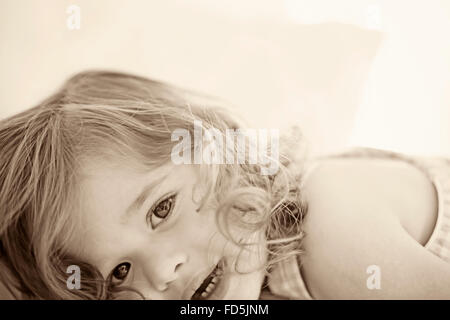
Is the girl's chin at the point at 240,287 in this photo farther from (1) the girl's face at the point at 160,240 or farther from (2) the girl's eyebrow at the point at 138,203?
(2) the girl's eyebrow at the point at 138,203

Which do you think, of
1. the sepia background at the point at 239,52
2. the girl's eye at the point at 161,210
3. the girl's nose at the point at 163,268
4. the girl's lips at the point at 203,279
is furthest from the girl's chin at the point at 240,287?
the sepia background at the point at 239,52

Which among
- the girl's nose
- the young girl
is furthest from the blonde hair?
the girl's nose

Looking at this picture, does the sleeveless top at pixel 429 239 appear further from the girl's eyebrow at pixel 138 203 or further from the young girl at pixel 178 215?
the girl's eyebrow at pixel 138 203

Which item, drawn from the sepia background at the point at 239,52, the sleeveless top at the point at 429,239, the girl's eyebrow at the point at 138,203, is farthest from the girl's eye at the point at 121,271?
the sepia background at the point at 239,52

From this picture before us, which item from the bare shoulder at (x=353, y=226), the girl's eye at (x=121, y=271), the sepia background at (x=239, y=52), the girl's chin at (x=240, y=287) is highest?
the sepia background at (x=239, y=52)

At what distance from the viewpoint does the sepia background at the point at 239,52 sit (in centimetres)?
112

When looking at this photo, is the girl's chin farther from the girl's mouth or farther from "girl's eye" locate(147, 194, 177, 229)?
"girl's eye" locate(147, 194, 177, 229)

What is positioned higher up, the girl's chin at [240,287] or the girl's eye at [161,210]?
the girl's eye at [161,210]

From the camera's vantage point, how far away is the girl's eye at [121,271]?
109 cm

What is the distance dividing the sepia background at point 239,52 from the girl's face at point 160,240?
269mm
